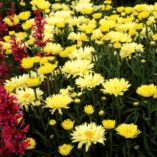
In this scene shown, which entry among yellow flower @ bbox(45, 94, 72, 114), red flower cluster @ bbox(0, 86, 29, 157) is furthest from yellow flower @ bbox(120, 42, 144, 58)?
red flower cluster @ bbox(0, 86, 29, 157)

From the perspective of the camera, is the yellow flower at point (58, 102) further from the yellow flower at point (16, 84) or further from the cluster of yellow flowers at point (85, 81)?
Result: the yellow flower at point (16, 84)

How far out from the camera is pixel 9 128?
253cm

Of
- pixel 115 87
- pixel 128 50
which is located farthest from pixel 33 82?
pixel 128 50

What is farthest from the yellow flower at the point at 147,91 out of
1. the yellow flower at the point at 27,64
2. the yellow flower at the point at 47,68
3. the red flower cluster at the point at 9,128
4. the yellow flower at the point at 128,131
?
the yellow flower at the point at 27,64

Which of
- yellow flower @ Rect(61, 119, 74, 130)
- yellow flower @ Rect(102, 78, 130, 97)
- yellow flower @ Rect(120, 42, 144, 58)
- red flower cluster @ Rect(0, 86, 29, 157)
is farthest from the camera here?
yellow flower @ Rect(120, 42, 144, 58)

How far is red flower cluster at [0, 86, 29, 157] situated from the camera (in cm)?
246

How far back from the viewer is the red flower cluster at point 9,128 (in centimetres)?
246

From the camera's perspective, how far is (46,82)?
3438 mm

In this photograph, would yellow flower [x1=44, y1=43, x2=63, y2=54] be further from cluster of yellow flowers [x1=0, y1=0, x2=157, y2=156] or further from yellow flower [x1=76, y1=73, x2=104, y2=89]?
yellow flower [x1=76, y1=73, x2=104, y2=89]

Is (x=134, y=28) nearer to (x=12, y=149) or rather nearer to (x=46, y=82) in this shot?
(x=46, y=82)

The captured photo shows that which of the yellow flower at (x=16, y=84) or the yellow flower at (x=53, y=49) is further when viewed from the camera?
the yellow flower at (x=53, y=49)

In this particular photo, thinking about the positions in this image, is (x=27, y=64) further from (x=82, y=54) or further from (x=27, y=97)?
(x=82, y=54)

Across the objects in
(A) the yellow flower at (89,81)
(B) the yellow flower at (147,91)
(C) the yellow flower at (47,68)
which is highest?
(C) the yellow flower at (47,68)

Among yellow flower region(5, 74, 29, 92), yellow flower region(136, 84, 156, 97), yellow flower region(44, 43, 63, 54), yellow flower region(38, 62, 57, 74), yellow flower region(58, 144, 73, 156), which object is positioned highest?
yellow flower region(38, 62, 57, 74)
